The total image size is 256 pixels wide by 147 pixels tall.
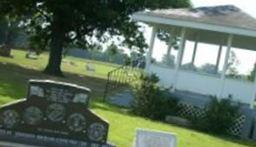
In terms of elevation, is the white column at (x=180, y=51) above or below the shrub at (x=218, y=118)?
above

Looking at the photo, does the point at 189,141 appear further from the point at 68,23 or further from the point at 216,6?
the point at 68,23

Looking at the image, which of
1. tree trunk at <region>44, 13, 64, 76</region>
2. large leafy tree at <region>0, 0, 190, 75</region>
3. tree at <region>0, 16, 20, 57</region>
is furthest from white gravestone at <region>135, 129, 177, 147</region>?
tree at <region>0, 16, 20, 57</region>

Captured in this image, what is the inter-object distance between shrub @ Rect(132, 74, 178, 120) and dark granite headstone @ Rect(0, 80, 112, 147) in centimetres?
1287

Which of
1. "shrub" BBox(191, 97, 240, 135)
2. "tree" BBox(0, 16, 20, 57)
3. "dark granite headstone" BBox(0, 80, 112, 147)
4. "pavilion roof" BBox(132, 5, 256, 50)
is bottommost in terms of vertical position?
"tree" BBox(0, 16, 20, 57)

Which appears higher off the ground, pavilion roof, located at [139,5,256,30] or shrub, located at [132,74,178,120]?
pavilion roof, located at [139,5,256,30]

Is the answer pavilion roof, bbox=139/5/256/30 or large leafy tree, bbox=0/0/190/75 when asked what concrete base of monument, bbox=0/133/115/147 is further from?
large leafy tree, bbox=0/0/190/75

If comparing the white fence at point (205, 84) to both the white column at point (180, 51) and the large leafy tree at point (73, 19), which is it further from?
the large leafy tree at point (73, 19)

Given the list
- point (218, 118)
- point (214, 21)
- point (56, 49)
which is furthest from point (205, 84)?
point (56, 49)

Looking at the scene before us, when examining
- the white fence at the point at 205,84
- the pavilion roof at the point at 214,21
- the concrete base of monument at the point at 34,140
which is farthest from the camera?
the white fence at the point at 205,84

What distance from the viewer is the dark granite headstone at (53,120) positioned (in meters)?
13.8

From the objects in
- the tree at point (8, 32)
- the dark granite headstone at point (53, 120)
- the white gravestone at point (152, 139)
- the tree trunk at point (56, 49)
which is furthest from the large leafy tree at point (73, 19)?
the white gravestone at point (152, 139)

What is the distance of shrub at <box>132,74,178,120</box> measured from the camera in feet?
87.9

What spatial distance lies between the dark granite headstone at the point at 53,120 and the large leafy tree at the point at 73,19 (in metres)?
29.7

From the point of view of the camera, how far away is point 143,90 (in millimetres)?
27375
